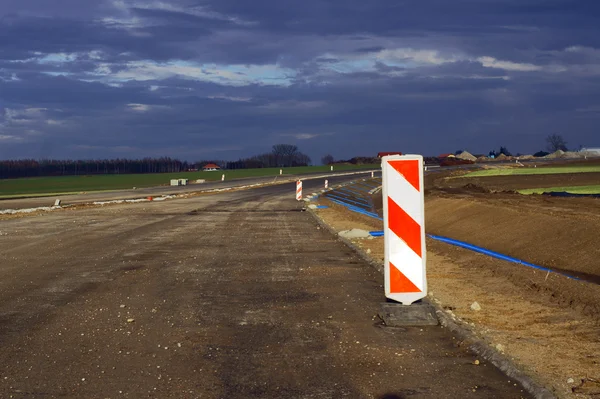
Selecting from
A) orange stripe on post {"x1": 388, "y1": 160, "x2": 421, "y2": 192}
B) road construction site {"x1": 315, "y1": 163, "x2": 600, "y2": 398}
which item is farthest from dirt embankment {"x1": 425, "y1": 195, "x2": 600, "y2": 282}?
orange stripe on post {"x1": 388, "y1": 160, "x2": 421, "y2": 192}

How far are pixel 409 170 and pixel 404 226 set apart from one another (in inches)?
27.3

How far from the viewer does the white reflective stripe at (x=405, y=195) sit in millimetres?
8828

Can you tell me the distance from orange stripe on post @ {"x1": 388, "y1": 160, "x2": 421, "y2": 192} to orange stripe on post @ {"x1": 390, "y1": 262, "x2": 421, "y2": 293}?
1084mm

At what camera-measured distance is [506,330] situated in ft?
27.5

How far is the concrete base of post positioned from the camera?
8570mm

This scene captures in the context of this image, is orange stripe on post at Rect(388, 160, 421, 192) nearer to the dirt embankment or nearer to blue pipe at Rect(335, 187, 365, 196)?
the dirt embankment

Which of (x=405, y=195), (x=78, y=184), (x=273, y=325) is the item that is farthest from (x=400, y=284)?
(x=78, y=184)

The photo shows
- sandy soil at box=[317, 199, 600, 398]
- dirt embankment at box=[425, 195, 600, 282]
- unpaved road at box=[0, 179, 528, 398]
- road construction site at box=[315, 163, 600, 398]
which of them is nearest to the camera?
unpaved road at box=[0, 179, 528, 398]

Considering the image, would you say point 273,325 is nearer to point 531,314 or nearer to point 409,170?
point 409,170

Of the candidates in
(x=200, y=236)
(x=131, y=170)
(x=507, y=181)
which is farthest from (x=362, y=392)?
(x=131, y=170)

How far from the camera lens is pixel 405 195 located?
8859 millimetres

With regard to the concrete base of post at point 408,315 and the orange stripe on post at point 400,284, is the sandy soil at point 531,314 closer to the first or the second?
the concrete base of post at point 408,315

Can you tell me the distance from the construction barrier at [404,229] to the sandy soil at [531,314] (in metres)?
0.84

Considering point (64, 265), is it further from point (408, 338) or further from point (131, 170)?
point (131, 170)
